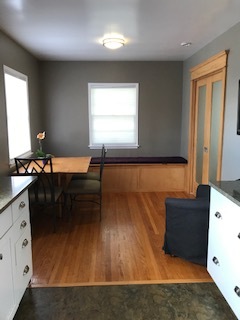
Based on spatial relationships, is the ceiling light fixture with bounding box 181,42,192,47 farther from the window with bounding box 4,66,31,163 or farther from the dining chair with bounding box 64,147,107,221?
the window with bounding box 4,66,31,163

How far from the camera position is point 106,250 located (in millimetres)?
2885

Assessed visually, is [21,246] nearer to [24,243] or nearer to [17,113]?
[24,243]

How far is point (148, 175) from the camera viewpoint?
16.5 ft

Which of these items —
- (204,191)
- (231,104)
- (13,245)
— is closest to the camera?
(13,245)

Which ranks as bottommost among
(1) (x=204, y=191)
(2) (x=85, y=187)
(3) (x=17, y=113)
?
(2) (x=85, y=187)

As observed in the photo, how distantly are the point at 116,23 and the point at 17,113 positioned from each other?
1914 millimetres

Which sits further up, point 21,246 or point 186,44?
point 186,44

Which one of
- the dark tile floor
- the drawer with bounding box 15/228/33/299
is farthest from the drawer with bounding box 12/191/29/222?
the dark tile floor

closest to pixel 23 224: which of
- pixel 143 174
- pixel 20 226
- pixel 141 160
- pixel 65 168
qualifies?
pixel 20 226

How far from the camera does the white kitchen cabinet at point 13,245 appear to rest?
1607 millimetres

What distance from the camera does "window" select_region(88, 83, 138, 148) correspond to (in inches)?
207

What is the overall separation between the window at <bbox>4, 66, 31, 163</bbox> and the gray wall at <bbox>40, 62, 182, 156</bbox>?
939 mm

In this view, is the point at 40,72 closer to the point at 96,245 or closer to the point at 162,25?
the point at 162,25

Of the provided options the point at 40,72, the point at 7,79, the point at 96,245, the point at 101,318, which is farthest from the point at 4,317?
the point at 40,72
